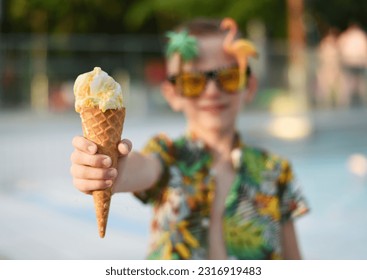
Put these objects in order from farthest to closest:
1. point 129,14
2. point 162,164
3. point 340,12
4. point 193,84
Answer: point 129,14 < point 340,12 < point 193,84 < point 162,164

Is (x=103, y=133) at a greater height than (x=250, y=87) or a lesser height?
lesser

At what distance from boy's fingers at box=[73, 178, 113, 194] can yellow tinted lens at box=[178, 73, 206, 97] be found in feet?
3.35

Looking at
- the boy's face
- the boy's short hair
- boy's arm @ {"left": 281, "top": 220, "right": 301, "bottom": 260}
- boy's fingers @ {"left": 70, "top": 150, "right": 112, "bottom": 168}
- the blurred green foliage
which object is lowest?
boy's arm @ {"left": 281, "top": 220, "right": 301, "bottom": 260}

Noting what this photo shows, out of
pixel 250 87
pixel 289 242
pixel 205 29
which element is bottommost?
pixel 289 242

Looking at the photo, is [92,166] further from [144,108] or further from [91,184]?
[144,108]

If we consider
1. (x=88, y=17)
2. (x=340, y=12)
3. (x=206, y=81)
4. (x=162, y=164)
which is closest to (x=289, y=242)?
(x=162, y=164)

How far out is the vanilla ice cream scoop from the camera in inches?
78.0

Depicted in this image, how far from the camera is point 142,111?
17.5 metres

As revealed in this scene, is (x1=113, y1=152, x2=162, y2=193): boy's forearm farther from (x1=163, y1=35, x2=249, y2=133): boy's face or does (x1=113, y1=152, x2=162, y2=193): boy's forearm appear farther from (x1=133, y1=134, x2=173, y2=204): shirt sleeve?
(x1=163, y1=35, x2=249, y2=133): boy's face

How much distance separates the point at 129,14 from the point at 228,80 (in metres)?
24.7

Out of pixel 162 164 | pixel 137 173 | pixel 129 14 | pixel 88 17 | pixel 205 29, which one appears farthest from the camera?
pixel 88 17

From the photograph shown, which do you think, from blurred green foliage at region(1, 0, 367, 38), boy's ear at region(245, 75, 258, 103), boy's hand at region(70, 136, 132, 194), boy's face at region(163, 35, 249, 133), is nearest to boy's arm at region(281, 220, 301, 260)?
boy's face at region(163, 35, 249, 133)

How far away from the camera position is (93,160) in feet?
6.39

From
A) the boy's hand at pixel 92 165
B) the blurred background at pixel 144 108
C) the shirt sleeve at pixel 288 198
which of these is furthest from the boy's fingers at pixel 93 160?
the shirt sleeve at pixel 288 198
